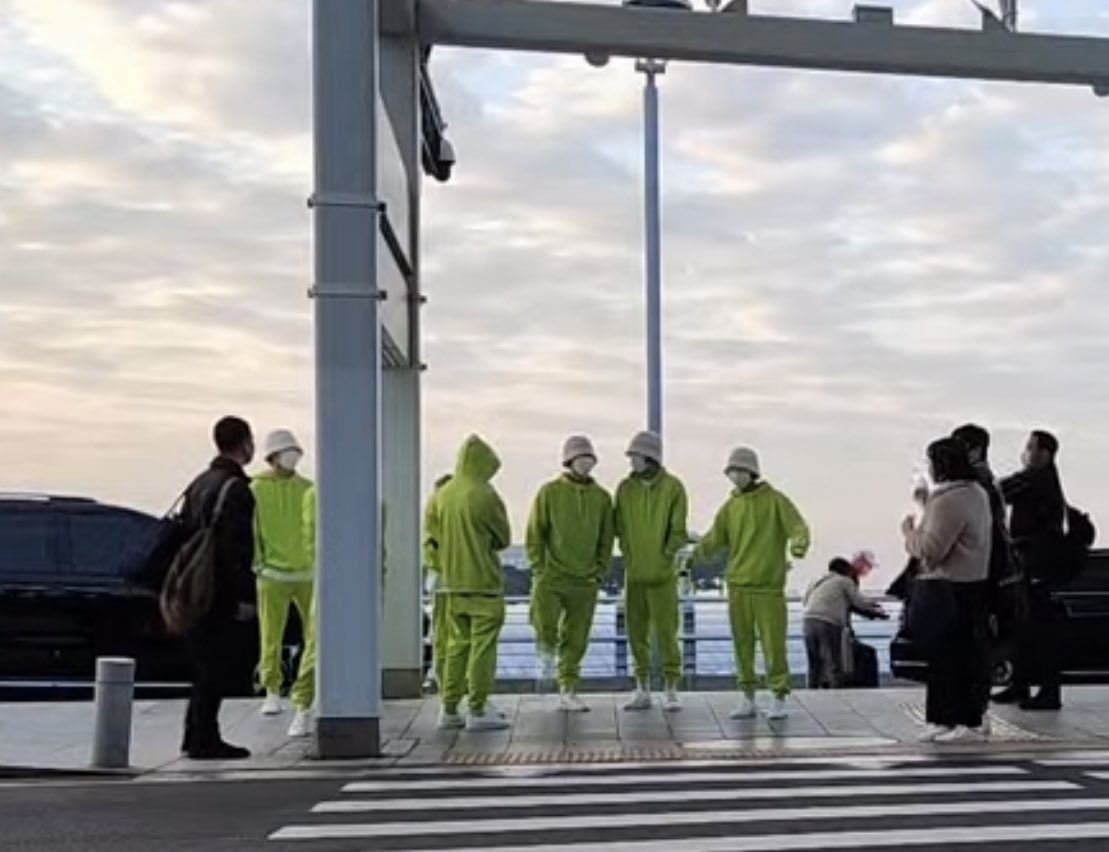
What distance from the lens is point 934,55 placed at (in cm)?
1445

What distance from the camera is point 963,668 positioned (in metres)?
11.2

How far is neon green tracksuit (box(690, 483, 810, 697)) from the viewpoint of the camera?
12.2m

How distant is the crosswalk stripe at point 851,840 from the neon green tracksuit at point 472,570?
4.21 meters

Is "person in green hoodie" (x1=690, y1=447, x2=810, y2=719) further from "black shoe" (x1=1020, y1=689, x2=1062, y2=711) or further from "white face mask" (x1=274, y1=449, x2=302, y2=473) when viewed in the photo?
"white face mask" (x1=274, y1=449, x2=302, y2=473)

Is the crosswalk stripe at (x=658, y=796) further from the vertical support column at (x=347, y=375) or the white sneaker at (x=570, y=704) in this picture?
the white sneaker at (x=570, y=704)

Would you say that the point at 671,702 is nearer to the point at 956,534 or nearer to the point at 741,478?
the point at 741,478

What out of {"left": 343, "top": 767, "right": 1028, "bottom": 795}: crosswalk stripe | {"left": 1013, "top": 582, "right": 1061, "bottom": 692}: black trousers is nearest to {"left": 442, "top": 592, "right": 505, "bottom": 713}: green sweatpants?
{"left": 343, "top": 767, "right": 1028, "bottom": 795}: crosswalk stripe

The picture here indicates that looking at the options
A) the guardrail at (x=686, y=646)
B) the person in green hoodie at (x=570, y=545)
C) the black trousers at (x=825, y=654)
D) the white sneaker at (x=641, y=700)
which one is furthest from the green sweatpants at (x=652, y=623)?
the black trousers at (x=825, y=654)

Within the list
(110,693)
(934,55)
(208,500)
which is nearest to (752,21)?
(934,55)

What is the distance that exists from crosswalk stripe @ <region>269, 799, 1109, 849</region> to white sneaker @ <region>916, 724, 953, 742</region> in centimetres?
254

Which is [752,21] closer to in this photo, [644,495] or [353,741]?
[644,495]

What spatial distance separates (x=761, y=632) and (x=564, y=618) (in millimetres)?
1465

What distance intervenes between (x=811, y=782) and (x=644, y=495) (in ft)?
11.6

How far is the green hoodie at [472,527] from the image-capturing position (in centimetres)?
1173
